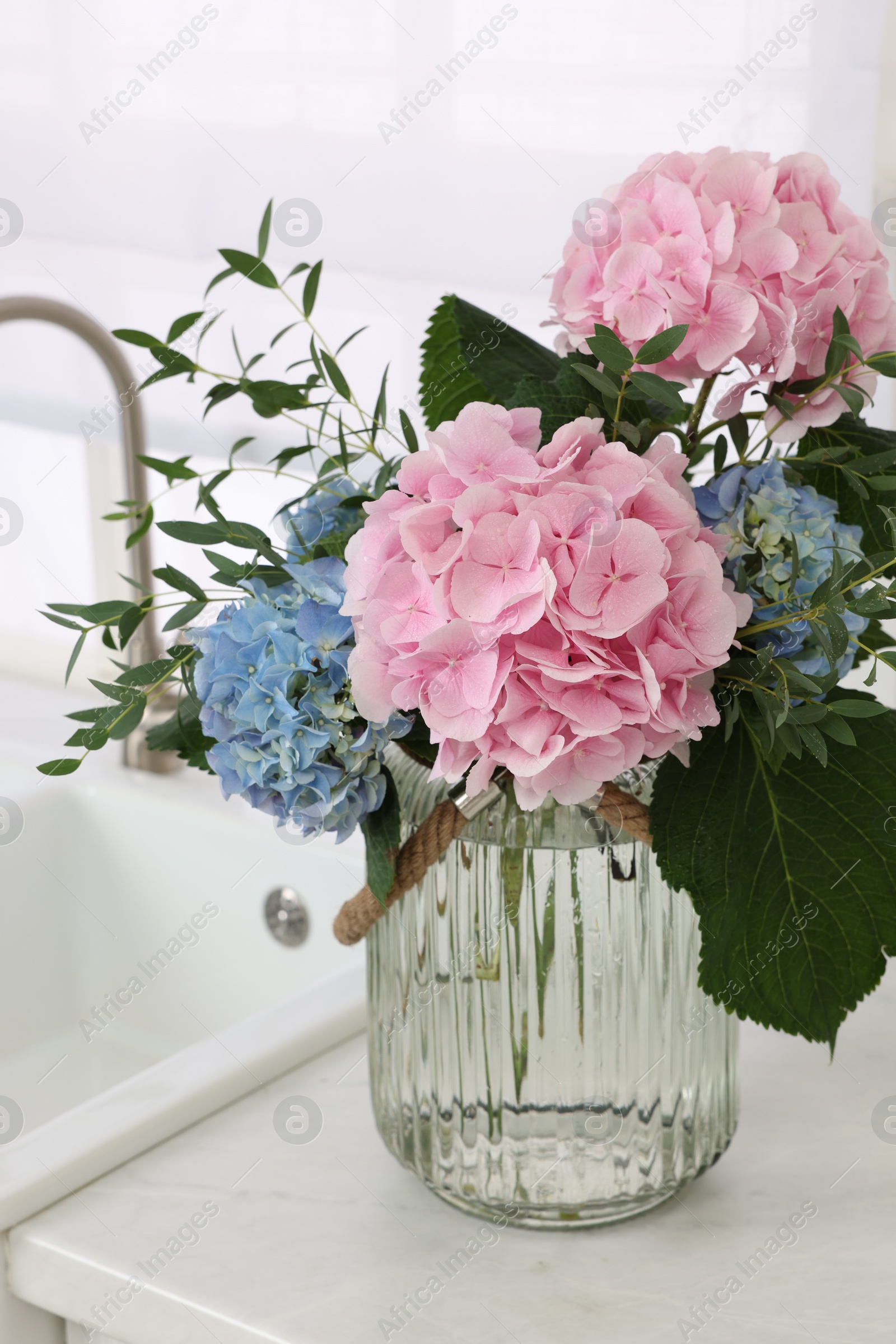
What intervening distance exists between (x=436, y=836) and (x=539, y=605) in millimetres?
170

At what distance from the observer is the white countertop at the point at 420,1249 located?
572 millimetres

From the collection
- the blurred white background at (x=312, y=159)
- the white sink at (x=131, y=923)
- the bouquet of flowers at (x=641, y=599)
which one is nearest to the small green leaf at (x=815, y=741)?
the bouquet of flowers at (x=641, y=599)

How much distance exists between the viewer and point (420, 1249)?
0.62 metres

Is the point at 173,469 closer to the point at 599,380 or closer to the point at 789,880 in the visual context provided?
the point at 599,380

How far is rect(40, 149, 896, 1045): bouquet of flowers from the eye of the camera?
0.46 metres

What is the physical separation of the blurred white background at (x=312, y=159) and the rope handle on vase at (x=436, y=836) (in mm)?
479

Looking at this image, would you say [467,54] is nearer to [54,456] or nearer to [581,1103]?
[54,456]

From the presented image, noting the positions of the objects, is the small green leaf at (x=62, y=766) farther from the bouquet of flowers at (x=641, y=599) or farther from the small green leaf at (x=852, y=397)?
the small green leaf at (x=852, y=397)

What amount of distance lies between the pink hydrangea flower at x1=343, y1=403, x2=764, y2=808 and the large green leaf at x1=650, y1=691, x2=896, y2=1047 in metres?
0.06

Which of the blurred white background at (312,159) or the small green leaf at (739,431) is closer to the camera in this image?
the small green leaf at (739,431)

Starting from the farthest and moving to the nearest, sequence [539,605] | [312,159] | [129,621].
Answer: [312,159]
[129,621]
[539,605]

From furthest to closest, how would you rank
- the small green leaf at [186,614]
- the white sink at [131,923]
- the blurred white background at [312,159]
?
1. the white sink at [131,923]
2. the blurred white background at [312,159]
3. the small green leaf at [186,614]

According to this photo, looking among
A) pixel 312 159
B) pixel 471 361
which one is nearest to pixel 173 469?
pixel 471 361

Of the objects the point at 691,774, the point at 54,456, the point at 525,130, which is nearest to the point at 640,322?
the point at 691,774
